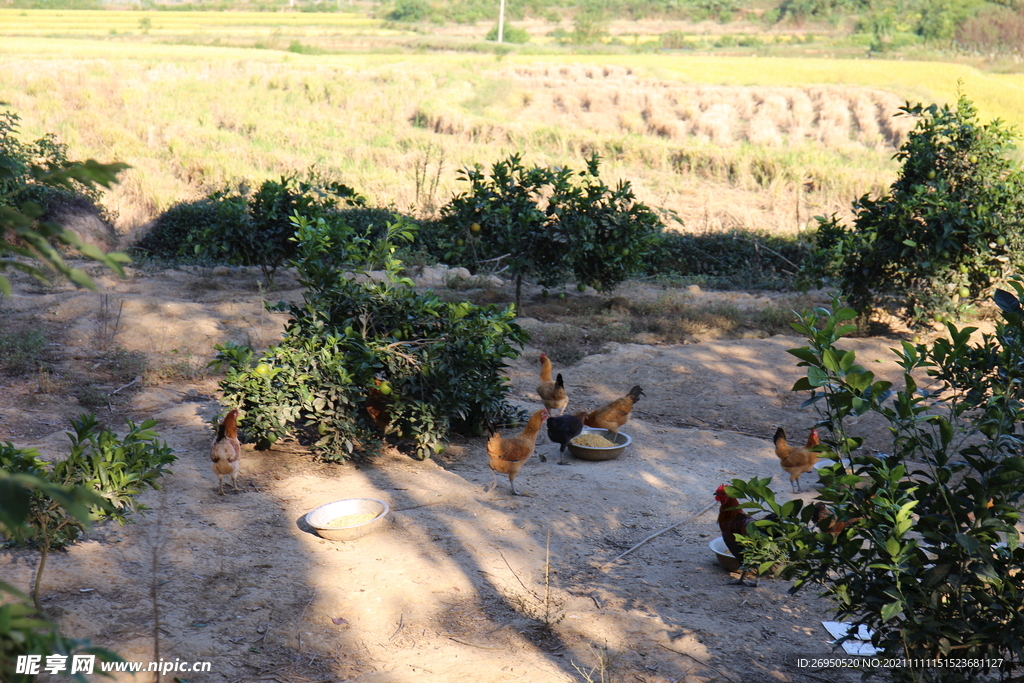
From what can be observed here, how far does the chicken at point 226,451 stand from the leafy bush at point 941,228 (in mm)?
7734

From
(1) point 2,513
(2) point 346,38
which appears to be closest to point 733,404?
(1) point 2,513

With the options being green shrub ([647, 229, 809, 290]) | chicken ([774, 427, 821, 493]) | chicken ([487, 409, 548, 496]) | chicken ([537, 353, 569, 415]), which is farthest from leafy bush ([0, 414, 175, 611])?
green shrub ([647, 229, 809, 290])

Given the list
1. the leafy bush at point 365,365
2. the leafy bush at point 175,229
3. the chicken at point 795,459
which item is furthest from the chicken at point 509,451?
the leafy bush at point 175,229

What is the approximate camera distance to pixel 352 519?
4.71m

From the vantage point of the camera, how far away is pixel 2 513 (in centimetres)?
113

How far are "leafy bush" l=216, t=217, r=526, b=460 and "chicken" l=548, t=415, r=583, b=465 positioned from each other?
1.87ft

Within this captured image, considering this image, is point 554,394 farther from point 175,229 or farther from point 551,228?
point 175,229

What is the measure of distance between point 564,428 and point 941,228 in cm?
610

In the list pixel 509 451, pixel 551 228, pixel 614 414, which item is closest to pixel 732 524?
pixel 509 451

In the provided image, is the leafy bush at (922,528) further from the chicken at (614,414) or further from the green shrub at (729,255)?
the green shrub at (729,255)

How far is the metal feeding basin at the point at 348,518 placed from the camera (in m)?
4.49

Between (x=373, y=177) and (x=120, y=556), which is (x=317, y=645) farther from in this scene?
(x=373, y=177)

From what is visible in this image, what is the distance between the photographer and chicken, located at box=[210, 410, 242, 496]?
4.80m

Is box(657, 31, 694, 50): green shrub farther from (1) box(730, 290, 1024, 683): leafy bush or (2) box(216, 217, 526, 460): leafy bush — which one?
(1) box(730, 290, 1024, 683): leafy bush
